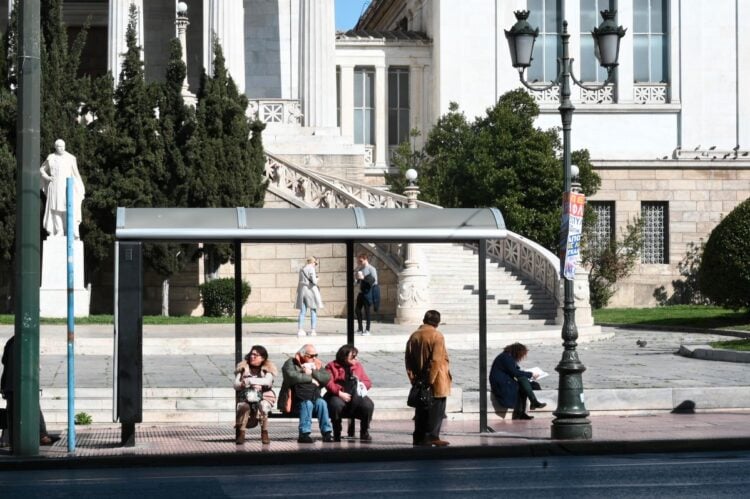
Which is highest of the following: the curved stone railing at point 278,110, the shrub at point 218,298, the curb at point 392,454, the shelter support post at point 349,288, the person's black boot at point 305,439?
the curved stone railing at point 278,110

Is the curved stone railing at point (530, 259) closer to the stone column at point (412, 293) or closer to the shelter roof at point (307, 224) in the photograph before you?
the stone column at point (412, 293)

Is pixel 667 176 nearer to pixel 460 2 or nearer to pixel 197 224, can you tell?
pixel 460 2

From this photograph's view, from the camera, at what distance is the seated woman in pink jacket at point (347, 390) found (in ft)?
55.8

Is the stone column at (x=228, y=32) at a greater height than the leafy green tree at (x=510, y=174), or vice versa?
the stone column at (x=228, y=32)

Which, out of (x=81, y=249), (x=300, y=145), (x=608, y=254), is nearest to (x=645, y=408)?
(x=81, y=249)

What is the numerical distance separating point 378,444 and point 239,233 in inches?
111

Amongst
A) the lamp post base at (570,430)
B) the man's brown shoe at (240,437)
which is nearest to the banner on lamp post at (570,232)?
the lamp post base at (570,430)

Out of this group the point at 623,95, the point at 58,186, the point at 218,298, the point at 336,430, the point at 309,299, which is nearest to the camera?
the point at 336,430

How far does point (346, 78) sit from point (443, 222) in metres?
36.7

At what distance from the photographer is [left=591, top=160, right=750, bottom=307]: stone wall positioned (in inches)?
2058

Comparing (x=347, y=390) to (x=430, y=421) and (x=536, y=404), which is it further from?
(x=536, y=404)

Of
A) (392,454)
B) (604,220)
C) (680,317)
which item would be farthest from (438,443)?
(604,220)

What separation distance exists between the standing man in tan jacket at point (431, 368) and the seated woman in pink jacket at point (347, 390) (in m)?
0.79

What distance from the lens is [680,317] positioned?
39469mm
